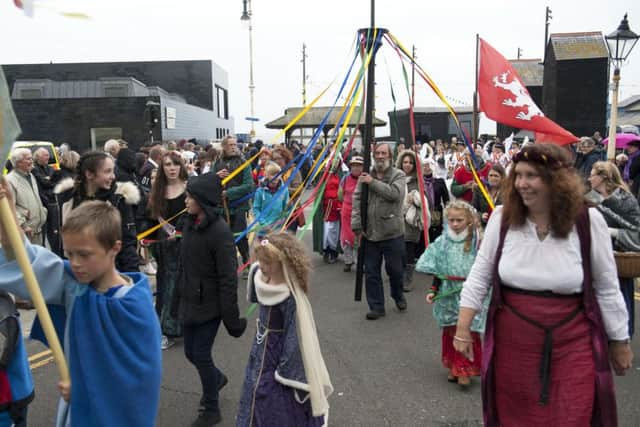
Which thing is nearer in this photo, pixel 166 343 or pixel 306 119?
pixel 166 343

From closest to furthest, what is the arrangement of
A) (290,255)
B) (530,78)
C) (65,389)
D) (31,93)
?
(65,389) < (290,255) < (31,93) < (530,78)

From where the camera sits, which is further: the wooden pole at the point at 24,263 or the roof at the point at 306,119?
the roof at the point at 306,119

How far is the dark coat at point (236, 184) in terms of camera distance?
7578mm

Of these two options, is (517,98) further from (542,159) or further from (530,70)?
(530,70)

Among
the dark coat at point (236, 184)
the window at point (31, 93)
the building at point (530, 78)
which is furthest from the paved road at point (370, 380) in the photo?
the window at point (31, 93)

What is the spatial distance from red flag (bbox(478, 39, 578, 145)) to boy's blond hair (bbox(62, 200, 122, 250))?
4.33m

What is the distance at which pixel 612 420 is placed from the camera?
2594 millimetres

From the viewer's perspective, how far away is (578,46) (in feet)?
95.1

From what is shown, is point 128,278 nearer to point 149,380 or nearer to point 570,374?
point 149,380

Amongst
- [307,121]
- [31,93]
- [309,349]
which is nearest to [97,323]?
[309,349]

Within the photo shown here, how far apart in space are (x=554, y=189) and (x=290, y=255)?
143 cm

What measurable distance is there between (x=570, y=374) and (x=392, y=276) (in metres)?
3.77

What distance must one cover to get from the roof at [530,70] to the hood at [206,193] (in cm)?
3614

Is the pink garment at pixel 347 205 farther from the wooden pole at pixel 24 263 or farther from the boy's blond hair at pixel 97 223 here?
the wooden pole at pixel 24 263
